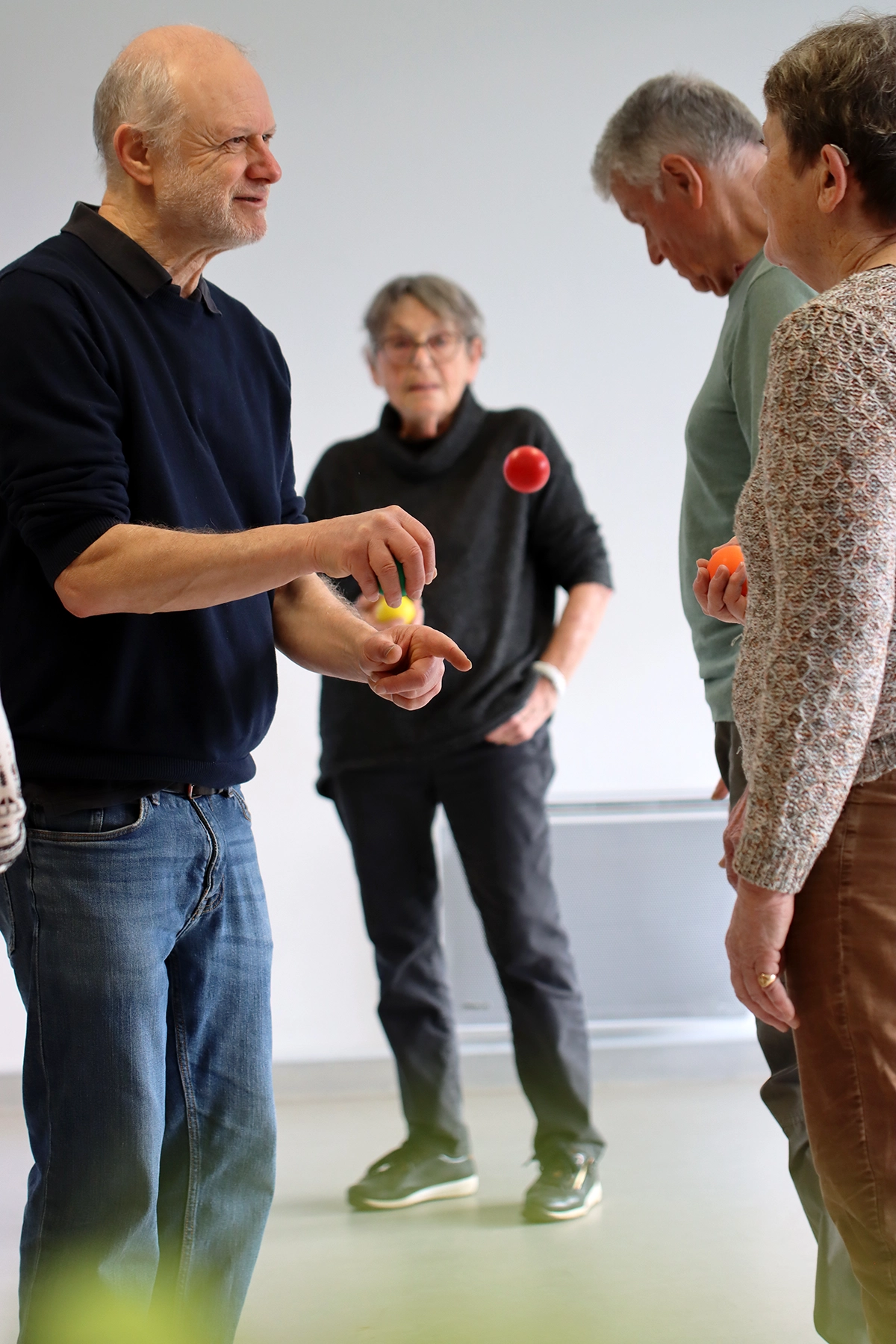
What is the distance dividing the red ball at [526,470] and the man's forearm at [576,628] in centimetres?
19

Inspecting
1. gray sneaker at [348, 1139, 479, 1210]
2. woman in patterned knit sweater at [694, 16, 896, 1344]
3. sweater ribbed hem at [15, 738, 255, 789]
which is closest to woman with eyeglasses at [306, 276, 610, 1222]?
gray sneaker at [348, 1139, 479, 1210]

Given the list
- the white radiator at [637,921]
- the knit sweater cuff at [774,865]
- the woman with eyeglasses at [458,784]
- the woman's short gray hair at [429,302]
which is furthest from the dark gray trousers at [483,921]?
the knit sweater cuff at [774,865]

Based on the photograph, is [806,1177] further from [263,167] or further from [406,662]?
[263,167]

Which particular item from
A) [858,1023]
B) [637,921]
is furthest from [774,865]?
[637,921]

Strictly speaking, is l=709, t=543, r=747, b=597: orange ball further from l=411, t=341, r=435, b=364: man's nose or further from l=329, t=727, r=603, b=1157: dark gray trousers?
l=411, t=341, r=435, b=364: man's nose

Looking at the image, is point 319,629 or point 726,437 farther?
point 726,437

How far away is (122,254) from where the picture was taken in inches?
40.7

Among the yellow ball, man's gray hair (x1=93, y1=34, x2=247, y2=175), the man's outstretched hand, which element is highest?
man's gray hair (x1=93, y1=34, x2=247, y2=175)

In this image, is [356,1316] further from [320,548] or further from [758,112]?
[758,112]

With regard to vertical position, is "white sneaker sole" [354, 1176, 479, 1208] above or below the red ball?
below

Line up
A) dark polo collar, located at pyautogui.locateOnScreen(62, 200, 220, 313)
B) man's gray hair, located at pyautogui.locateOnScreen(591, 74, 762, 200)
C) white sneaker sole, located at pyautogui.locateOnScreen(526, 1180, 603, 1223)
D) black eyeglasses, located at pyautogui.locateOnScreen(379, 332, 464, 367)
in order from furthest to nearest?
1. black eyeglasses, located at pyautogui.locateOnScreen(379, 332, 464, 367)
2. white sneaker sole, located at pyautogui.locateOnScreen(526, 1180, 603, 1223)
3. man's gray hair, located at pyautogui.locateOnScreen(591, 74, 762, 200)
4. dark polo collar, located at pyautogui.locateOnScreen(62, 200, 220, 313)

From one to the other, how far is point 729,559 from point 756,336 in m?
0.29

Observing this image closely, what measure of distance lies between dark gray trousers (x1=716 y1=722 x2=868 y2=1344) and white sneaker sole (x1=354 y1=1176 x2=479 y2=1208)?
2.39 feet

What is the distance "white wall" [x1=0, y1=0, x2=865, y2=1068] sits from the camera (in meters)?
2.24
